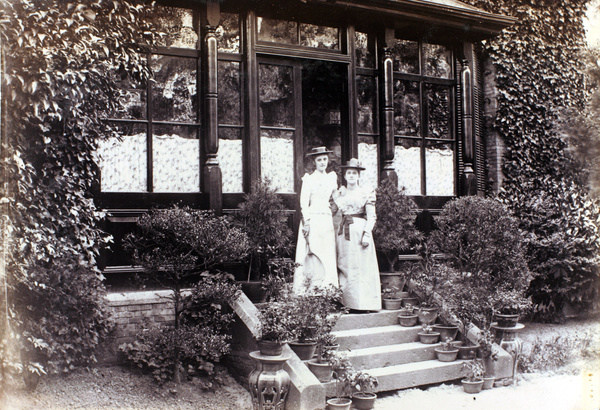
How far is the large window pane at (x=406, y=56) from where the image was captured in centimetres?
1060

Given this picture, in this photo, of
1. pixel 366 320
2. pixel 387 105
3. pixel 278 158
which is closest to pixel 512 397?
pixel 366 320

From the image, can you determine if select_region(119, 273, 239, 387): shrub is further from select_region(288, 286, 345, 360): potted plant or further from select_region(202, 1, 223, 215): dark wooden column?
select_region(202, 1, 223, 215): dark wooden column

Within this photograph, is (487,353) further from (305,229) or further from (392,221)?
(305,229)

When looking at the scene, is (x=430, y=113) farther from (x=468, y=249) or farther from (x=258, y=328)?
(x=258, y=328)

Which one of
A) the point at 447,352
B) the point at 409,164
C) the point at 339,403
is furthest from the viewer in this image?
the point at 409,164

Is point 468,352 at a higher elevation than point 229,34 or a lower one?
lower

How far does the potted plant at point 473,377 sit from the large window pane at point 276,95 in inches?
171

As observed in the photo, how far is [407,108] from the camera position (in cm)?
1063

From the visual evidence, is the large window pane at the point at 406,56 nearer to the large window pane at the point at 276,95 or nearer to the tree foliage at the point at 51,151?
the large window pane at the point at 276,95

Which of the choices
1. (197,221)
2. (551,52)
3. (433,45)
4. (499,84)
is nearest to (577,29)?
(551,52)

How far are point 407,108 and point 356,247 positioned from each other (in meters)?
3.41

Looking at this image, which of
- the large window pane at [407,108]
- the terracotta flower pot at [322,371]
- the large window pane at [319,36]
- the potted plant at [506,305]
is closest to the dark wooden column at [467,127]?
the large window pane at [407,108]

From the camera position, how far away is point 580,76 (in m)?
11.9

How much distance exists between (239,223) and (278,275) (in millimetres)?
862
